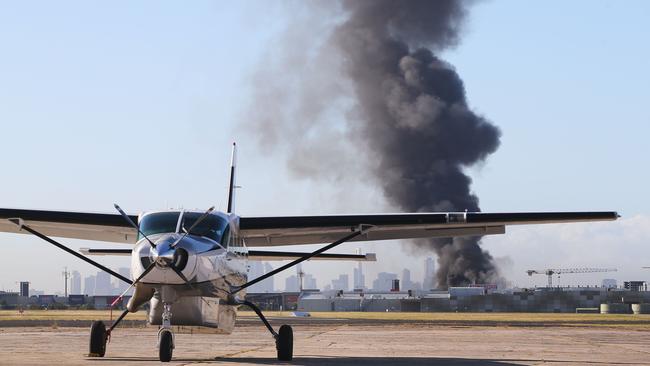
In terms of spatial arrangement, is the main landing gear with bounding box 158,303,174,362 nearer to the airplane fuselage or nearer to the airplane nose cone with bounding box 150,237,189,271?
the airplane fuselage

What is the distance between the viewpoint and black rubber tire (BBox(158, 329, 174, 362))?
19.9 meters

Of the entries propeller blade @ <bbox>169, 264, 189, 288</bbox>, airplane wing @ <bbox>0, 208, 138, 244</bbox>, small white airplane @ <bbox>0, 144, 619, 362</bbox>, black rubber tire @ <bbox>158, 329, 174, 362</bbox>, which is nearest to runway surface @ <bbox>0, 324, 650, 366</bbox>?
black rubber tire @ <bbox>158, 329, 174, 362</bbox>

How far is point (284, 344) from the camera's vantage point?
22000mm

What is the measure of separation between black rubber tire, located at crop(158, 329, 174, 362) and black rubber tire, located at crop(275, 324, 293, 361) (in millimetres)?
2767

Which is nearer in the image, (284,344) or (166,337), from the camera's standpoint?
(166,337)

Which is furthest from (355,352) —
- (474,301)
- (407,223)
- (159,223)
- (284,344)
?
(474,301)

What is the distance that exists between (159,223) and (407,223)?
19.9 feet

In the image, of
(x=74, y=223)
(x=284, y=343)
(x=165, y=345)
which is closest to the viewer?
(x=165, y=345)

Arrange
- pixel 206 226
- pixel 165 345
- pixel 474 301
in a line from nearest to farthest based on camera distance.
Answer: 1. pixel 165 345
2. pixel 206 226
3. pixel 474 301

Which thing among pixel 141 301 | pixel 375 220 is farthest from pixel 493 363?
pixel 141 301

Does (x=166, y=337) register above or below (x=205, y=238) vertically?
below

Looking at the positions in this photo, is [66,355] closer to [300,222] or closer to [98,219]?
[98,219]

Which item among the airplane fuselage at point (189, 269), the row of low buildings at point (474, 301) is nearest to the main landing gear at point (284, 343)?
the airplane fuselage at point (189, 269)

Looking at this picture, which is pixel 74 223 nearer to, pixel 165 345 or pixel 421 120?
pixel 165 345
